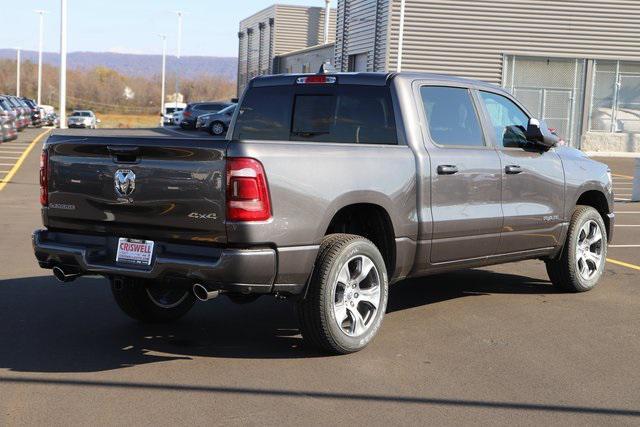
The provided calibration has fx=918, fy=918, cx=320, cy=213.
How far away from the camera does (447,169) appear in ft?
22.5

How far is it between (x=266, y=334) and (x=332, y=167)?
150cm

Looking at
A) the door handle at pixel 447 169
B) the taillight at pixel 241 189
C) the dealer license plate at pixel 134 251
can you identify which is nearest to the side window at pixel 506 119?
the door handle at pixel 447 169

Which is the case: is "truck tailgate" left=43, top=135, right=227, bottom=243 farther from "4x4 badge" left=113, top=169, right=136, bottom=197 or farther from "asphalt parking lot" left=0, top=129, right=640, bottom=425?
"asphalt parking lot" left=0, top=129, right=640, bottom=425

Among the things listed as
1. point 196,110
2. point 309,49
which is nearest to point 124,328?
point 196,110

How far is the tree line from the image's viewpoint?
124188 mm

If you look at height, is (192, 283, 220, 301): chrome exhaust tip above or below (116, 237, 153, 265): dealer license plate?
below

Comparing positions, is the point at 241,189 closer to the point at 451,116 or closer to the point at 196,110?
the point at 451,116

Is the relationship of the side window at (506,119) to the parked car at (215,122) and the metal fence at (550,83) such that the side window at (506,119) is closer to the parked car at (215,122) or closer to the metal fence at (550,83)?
the metal fence at (550,83)

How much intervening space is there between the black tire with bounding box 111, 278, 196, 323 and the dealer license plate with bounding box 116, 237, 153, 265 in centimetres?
91

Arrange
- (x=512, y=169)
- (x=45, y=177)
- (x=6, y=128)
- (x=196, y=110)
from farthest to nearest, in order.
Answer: (x=196, y=110)
(x=6, y=128)
(x=512, y=169)
(x=45, y=177)

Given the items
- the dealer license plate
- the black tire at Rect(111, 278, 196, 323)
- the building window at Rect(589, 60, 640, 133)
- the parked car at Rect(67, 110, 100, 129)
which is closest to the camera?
the dealer license plate

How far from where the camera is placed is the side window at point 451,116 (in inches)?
276

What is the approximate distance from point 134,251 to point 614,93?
35.5 m

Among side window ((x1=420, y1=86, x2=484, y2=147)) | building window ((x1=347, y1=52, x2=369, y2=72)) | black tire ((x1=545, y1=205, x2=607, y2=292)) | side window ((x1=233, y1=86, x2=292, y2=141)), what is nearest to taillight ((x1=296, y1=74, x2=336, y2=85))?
side window ((x1=233, y1=86, x2=292, y2=141))
